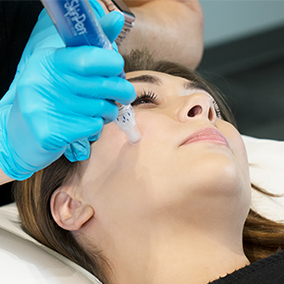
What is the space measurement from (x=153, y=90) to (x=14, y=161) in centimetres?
49

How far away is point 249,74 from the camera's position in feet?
10.9

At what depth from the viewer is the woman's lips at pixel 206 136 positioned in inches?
37.1

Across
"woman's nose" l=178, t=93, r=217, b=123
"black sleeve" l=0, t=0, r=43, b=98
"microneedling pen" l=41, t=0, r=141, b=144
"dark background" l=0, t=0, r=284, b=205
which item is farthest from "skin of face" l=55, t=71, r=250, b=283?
"dark background" l=0, t=0, r=284, b=205

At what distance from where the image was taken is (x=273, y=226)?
133 cm

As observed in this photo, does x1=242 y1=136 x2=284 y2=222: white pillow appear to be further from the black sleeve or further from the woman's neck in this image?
the black sleeve

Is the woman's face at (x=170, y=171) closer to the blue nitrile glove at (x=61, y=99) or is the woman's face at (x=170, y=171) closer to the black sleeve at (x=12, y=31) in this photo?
the blue nitrile glove at (x=61, y=99)

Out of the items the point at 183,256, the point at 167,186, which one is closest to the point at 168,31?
the point at 167,186

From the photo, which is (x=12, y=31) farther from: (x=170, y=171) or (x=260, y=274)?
(x=260, y=274)

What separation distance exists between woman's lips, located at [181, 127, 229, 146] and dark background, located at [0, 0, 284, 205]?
888 millimetres

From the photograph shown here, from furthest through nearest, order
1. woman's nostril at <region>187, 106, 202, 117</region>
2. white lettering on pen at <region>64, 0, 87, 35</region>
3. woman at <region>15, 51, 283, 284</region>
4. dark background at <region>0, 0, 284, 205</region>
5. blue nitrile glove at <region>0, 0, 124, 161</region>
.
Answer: dark background at <region>0, 0, 284, 205</region> < woman's nostril at <region>187, 106, 202, 117</region> < woman at <region>15, 51, 283, 284</region> < blue nitrile glove at <region>0, 0, 124, 161</region> < white lettering on pen at <region>64, 0, 87, 35</region>

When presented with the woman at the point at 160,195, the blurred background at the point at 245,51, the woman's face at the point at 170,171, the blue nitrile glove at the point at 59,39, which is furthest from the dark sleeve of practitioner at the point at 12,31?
the blurred background at the point at 245,51

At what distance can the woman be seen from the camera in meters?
0.92

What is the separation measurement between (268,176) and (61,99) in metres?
1.09

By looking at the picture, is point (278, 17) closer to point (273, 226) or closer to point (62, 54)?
point (273, 226)
